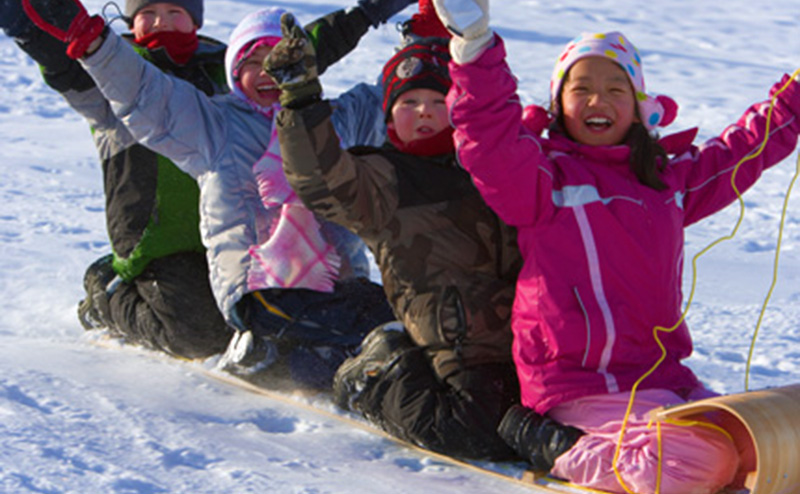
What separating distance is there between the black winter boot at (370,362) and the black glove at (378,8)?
1.35 m

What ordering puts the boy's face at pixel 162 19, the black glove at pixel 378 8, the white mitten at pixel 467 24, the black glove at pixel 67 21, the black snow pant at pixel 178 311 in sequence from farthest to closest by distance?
1. the black glove at pixel 378 8
2. the boy's face at pixel 162 19
3. the black snow pant at pixel 178 311
4. the black glove at pixel 67 21
5. the white mitten at pixel 467 24

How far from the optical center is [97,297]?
4.18m

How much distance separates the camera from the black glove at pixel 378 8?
4125mm

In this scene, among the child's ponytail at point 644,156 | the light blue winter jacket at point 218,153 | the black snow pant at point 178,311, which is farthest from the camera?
the black snow pant at point 178,311

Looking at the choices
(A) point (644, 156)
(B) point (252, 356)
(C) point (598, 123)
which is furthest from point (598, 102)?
(B) point (252, 356)

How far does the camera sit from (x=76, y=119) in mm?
8312

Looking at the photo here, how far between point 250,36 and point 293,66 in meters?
1.03

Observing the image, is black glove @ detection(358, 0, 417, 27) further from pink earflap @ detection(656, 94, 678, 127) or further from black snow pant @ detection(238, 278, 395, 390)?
pink earflap @ detection(656, 94, 678, 127)

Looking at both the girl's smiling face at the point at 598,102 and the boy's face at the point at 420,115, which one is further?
the boy's face at the point at 420,115

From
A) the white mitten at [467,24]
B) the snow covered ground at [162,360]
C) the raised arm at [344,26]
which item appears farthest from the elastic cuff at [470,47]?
the raised arm at [344,26]

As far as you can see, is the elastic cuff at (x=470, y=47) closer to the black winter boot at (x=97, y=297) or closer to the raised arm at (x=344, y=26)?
the raised arm at (x=344, y=26)

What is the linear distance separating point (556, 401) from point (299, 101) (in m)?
0.93

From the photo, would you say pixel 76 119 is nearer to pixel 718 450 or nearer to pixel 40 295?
pixel 40 295

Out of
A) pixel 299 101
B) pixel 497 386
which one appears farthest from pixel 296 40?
pixel 497 386
